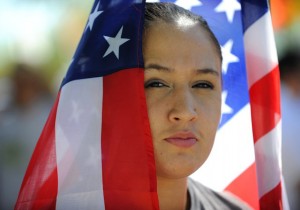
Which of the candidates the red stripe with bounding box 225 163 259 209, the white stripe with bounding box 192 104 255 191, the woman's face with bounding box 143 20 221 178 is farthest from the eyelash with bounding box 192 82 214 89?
the red stripe with bounding box 225 163 259 209

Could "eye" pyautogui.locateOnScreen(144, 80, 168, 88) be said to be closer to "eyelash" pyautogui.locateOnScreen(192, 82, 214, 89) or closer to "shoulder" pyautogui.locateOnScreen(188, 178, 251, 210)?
"eyelash" pyautogui.locateOnScreen(192, 82, 214, 89)

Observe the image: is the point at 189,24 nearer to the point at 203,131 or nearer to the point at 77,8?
the point at 203,131

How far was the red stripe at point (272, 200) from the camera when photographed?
208 cm

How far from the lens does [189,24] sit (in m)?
2.01

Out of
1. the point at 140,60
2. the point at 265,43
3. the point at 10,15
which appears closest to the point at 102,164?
the point at 140,60

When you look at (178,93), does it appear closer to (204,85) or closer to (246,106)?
(204,85)

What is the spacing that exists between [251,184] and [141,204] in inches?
29.7

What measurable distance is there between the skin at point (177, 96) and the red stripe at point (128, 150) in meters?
0.06

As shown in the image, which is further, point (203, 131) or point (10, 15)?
point (10, 15)

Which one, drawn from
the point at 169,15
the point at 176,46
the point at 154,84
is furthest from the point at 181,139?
the point at 169,15

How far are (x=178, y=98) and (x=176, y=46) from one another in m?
0.17

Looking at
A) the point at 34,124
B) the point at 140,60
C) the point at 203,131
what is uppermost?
the point at 34,124

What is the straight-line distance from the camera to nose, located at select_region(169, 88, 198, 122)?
1.85m

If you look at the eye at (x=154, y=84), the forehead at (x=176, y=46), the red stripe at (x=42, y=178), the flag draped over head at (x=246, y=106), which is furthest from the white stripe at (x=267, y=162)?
the red stripe at (x=42, y=178)
